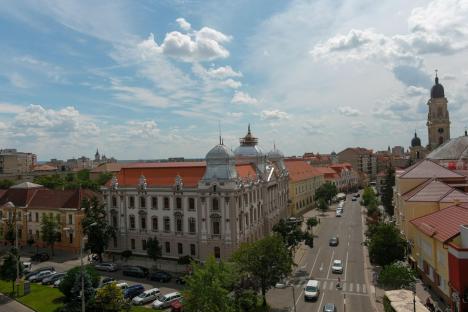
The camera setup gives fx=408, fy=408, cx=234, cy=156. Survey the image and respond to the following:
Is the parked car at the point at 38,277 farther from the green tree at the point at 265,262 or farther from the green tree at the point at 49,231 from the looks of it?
the green tree at the point at 265,262

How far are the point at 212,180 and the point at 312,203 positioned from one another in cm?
7246

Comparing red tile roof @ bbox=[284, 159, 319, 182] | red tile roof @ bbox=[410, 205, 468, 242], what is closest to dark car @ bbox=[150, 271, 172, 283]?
red tile roof @ bbox=[410, 205, 468, 242]

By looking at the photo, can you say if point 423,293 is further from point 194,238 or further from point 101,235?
point 101,235

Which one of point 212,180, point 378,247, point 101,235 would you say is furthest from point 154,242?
point 378,247

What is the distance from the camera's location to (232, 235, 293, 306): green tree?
42688mm

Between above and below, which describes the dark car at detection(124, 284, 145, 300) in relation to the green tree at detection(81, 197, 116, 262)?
below

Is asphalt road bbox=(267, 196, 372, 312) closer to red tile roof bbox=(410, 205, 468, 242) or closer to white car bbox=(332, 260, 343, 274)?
white car bbox=(332, 260, 343, 274)

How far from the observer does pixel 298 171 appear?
118 meters

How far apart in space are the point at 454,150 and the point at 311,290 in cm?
5940

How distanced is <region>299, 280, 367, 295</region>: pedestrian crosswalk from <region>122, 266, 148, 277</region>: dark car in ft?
70.1

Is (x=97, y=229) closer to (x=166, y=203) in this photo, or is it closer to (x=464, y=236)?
(x=166, y=203)

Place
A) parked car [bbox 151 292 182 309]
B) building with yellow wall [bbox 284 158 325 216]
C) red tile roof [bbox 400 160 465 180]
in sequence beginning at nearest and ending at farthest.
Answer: parked car [bbox 151 292 182 309]
red tile roof [bbox 400 160 465 180]
building with yellow wall [bbox 284 158 325 216]

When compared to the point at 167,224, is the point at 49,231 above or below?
below

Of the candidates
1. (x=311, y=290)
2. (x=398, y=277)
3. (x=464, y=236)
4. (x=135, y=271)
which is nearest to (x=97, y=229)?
(x=135, y=271)
